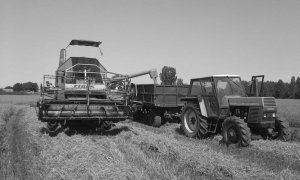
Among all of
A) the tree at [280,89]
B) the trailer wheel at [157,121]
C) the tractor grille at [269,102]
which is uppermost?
the tree at [280,89]

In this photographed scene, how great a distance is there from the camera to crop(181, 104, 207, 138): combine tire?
28.3ft

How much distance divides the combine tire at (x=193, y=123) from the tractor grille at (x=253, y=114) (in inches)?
54.0

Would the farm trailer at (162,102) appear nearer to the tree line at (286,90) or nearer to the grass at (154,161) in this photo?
the grass at (154,161)

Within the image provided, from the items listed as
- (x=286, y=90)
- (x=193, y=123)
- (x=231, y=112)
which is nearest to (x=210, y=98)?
(x=231, y=112)


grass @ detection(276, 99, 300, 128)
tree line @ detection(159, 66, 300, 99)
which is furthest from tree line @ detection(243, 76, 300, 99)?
grass @ detection(276, 99, 300, 128)

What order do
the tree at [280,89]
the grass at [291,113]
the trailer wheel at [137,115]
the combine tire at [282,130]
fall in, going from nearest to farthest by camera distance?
1. the combine tire at [282,130]
2. the trailer wheel at [137,115]
3. the grass at [291,113]
4. the tree at [280,89]

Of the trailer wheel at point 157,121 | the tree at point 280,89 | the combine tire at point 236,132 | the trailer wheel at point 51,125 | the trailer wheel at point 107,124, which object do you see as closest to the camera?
the combine tire at point 236,132

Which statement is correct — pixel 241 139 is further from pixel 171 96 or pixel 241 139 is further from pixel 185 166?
pixel 171 96

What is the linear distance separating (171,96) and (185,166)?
22.6 feet

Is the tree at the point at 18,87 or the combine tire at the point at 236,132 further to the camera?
the tree at the point at 18,87

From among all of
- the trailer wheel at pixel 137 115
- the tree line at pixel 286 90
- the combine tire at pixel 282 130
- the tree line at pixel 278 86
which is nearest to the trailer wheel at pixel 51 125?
the trailer wheel at pixel 137 115

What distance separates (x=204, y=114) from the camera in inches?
341

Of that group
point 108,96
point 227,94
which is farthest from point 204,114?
point 108,96

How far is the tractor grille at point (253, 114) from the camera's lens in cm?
756
